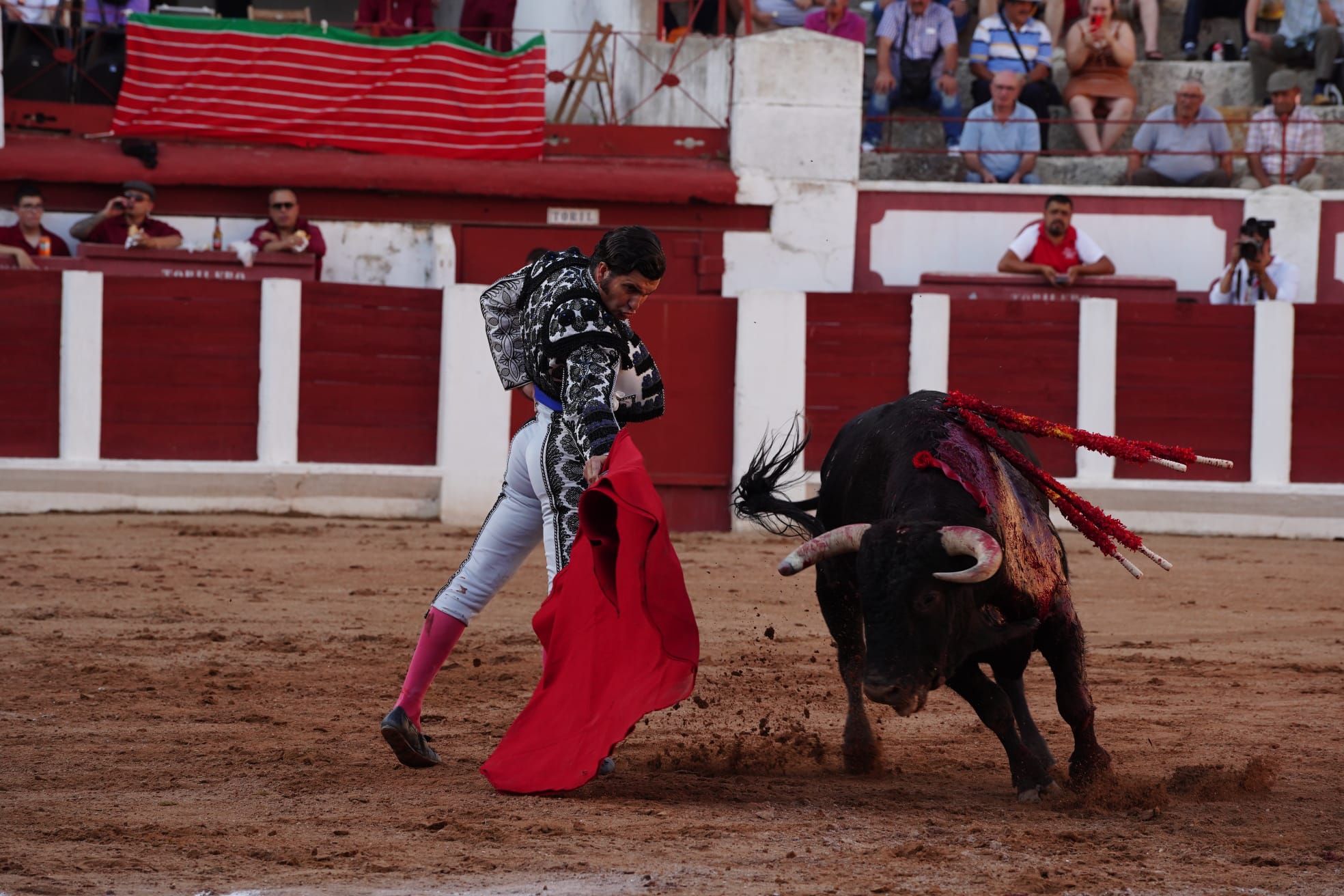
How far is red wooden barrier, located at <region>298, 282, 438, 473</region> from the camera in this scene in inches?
332

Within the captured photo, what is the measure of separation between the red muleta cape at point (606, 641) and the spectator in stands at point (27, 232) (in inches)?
242

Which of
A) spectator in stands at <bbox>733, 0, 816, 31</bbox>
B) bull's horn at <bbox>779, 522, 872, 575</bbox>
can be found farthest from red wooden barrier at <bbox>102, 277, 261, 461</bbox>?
bull's horn at <bbox>779, 522, 872, 575</bbox>

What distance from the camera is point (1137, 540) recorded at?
346 centimetres

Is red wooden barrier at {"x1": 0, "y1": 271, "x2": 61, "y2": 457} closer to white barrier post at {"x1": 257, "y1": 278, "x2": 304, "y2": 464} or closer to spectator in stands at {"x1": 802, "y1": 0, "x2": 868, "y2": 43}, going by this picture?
white barrier post at {"x1": 257, "y1": 278, "x2": 304, "y2": 464}

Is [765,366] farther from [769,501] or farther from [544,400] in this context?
[544,400]

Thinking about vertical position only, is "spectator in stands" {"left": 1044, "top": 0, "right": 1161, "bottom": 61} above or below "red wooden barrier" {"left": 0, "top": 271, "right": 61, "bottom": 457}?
above

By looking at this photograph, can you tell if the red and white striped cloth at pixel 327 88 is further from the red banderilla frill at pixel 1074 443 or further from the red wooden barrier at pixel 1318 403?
the red banderilla frill at pixel 1074 443

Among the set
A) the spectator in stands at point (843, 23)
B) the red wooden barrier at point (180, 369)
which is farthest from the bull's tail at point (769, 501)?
the spectator in stands at point (843, 23)

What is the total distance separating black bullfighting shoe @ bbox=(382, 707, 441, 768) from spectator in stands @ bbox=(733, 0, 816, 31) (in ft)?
26.1

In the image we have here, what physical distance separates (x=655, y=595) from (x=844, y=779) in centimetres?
59

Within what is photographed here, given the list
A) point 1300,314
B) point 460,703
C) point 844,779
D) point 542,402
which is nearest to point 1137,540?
point 844,779

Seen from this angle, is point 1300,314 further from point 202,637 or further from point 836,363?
point 202,637

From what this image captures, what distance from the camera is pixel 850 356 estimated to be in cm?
851

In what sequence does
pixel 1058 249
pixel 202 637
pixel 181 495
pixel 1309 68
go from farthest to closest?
1. pixel 1309 68
2. pixel 1058 249
3. pixel 181 495
4. pixel 202 637
